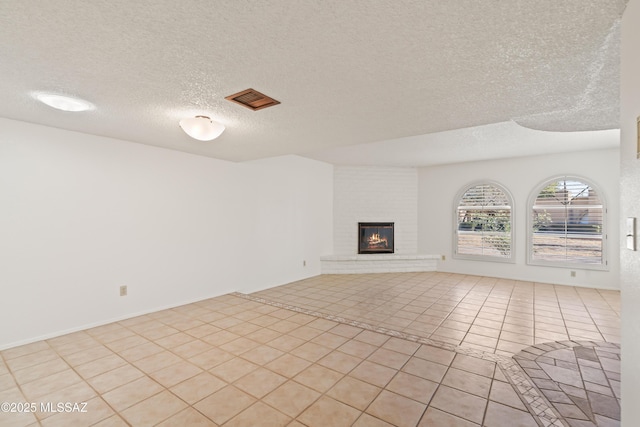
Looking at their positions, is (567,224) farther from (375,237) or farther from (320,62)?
(320,62)

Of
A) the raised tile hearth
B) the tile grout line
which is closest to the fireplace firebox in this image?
the raised tile hearth

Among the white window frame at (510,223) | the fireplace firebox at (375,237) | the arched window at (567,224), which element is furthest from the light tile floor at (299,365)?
the fireplace firebox at (375,237)

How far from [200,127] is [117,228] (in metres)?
1.99

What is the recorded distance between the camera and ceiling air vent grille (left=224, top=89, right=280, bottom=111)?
2059 millimetres

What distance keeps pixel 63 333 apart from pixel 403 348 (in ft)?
11.8

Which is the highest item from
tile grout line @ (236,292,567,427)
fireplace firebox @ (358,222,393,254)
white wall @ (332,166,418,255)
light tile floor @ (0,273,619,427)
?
Answer: white wall @ (332,166,418,255)

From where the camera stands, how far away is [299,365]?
2441 millimetres

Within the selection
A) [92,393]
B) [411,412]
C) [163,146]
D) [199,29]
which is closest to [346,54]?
[199,29]

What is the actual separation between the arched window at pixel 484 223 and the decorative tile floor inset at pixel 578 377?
3.27m

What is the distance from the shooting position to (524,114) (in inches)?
96.3

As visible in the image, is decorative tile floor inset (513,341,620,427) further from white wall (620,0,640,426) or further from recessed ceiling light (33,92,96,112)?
recessed ceiling light (33,92,96,112)

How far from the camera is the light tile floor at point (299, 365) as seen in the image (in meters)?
1.86

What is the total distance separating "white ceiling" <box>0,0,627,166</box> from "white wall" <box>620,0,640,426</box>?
18cm

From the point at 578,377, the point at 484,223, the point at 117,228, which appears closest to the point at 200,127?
the point at 117,228
